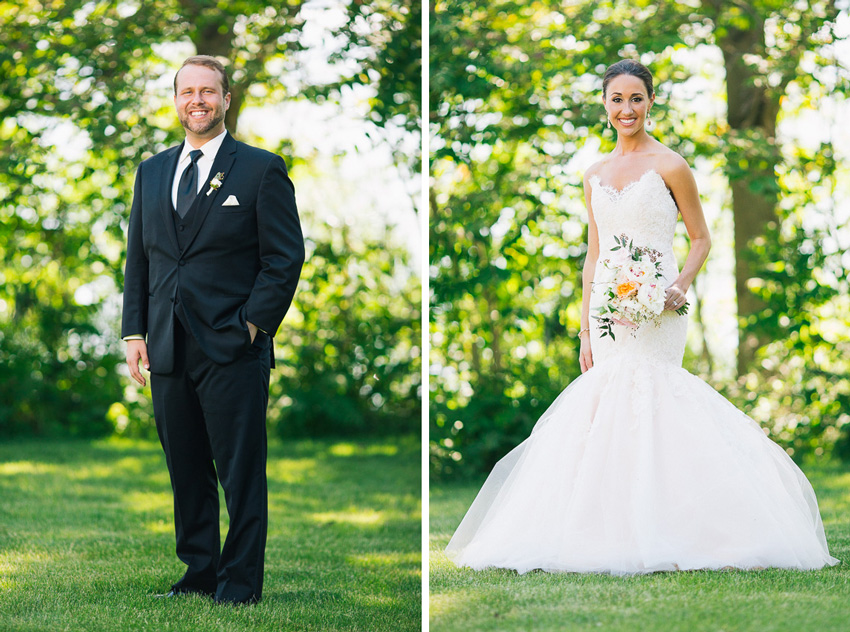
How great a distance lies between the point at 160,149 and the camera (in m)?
6.93

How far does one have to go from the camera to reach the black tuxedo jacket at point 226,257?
10.5 ft

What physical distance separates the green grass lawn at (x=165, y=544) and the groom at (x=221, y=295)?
30 cm

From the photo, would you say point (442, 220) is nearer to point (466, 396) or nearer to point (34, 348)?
point (466, 396)

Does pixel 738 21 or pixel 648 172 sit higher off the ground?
pixel 738 21

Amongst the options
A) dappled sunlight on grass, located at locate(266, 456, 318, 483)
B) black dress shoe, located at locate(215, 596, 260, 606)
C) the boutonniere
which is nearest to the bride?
black dress shoe, located at locate(215, 596, 260, 606)

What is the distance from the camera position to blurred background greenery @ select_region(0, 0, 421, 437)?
6.86 meters

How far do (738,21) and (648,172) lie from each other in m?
3.84

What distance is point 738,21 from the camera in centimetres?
681

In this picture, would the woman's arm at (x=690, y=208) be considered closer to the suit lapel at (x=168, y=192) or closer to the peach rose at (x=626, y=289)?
the peach rose at (x=626, y=289)

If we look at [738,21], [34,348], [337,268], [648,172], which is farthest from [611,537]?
[34,348]

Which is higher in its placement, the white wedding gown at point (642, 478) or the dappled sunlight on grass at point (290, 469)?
the white wedding gown at point (642, 478)

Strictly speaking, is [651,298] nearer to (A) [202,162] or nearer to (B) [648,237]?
(B) [648,237]

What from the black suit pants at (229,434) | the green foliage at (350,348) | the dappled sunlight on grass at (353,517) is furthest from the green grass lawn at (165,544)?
the green foliage at (350,348)

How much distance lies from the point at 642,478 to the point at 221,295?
1.60 metres
